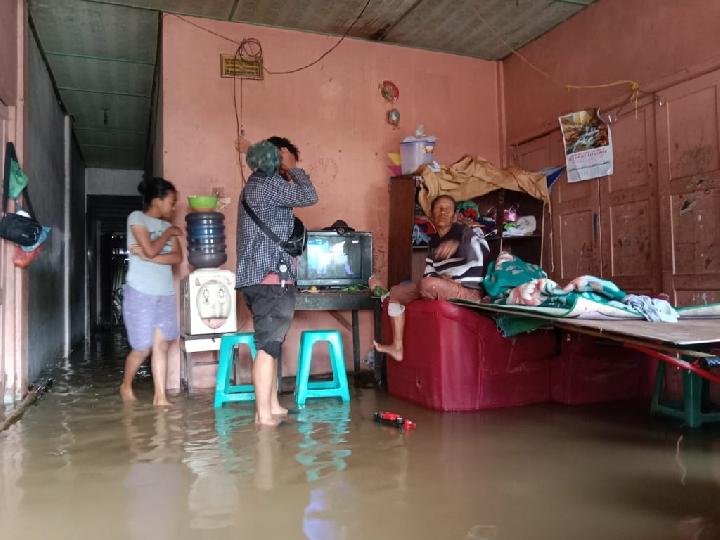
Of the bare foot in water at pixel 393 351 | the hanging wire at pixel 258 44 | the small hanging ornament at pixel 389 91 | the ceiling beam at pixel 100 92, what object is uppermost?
the ceiling beam at pixel 100 92

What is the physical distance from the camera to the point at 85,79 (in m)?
6.14

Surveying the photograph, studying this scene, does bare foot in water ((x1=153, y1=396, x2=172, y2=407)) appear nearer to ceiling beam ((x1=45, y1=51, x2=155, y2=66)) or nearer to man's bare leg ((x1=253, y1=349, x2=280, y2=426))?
man's bare leg ((x1=253, y1=349, x2=280, y2=426))

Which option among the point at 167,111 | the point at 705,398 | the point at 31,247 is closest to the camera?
the point at 705,398

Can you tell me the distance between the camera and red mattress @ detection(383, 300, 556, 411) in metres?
3.46

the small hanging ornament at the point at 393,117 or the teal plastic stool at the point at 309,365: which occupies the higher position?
the small hanging ornament at the point at 393,117

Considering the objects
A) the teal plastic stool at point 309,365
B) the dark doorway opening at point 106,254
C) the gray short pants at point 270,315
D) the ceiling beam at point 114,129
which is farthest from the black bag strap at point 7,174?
the dark doorway opening at point 106,254

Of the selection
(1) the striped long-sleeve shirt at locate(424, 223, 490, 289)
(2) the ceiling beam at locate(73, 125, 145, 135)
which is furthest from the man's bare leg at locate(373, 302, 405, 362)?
(2) the ceiling beam at locate(73, 125, 145, 135)

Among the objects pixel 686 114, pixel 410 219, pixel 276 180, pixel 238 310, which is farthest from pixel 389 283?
pixel 686 114

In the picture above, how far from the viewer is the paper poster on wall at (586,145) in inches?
175

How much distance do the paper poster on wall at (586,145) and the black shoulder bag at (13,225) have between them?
4.05m

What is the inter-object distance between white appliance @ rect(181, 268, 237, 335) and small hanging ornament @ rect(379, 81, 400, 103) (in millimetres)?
2246

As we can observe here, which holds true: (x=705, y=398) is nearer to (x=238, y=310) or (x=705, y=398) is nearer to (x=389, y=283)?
(x=389, y=283)

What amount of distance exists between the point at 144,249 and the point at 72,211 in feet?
16.6

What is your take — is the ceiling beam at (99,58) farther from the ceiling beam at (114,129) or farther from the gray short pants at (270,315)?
the gray short pants at (270,315)
